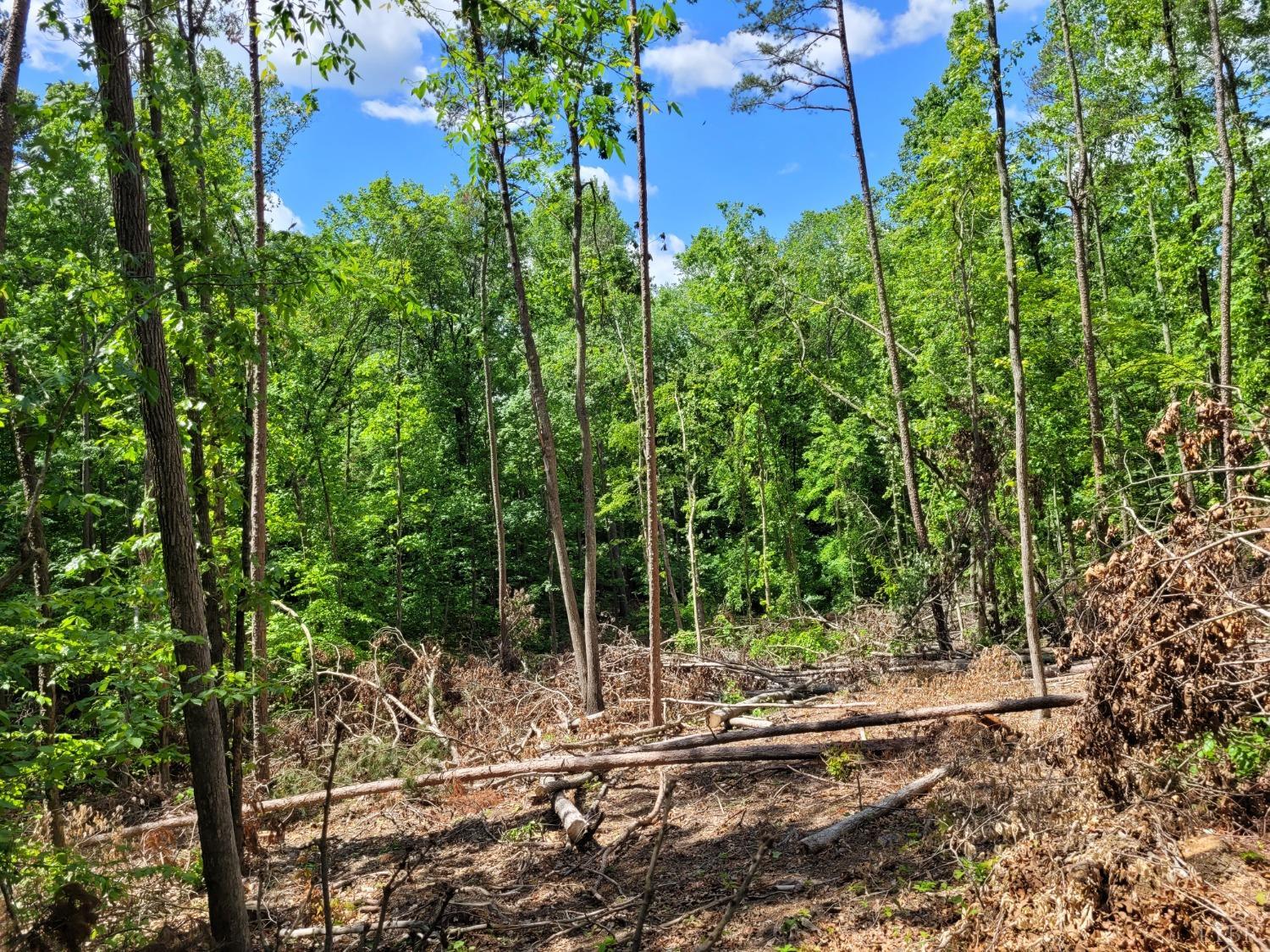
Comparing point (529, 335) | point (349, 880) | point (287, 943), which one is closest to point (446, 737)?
point (349, 880)

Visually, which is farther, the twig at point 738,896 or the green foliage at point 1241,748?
the green foliage at point 1241,748

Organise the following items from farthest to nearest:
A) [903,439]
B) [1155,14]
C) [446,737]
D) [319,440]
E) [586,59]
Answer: [319,440] → [1155,14] → [903,439] → [446,737] → [586,59]

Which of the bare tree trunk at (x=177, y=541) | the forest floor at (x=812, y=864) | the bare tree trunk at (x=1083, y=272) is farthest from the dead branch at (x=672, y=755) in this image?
the bare tree trunk at (x=1083, y=272)

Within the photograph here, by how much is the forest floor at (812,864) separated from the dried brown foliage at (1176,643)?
1.56 feet

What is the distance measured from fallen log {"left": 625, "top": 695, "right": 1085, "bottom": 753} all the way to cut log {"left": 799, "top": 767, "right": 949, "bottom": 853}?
1330 mm

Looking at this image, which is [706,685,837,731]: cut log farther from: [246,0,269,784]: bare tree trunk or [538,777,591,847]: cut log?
[246,0,269,784]: bare tree trunk

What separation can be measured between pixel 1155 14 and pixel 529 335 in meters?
15.9

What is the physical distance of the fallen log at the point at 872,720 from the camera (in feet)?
27.9

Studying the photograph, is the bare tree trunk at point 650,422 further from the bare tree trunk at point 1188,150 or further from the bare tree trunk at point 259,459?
the bare tree trunk at point 1188,150

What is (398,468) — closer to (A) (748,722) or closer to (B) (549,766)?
(B) (549,766)

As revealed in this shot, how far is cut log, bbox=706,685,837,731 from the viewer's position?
425 inches

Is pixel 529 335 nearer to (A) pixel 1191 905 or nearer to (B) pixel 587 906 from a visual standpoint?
(B) pixel 587 906

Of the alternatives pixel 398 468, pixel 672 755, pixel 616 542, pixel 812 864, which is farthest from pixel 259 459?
pixel 616 542

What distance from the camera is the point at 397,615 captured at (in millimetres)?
20438
